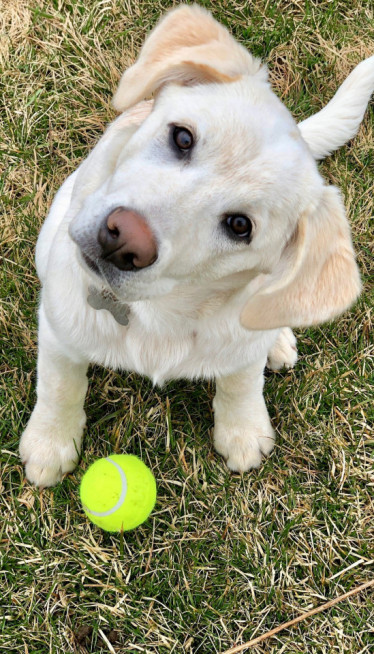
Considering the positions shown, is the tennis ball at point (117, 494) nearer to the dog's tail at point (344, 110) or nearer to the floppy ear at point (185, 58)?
the floppy ear at point (185, 58)

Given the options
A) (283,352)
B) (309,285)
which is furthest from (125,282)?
(283,352)

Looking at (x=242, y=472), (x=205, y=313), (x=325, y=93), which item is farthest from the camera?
(x=325, y=93)

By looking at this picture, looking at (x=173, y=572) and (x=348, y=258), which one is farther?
(x=173, y=572)

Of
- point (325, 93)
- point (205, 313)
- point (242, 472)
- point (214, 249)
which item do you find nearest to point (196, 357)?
point (205, 313)

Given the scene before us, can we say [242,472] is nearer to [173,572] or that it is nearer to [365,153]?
[173,572]

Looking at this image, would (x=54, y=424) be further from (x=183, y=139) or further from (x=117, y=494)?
(x=183, y=139)

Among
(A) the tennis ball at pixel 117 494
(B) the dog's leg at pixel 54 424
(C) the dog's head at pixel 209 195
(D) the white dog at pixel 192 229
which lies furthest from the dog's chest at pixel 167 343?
(A) the tennis ball at pixel 117 494
